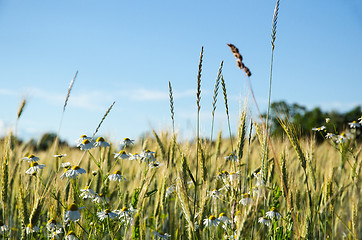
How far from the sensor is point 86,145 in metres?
2.03

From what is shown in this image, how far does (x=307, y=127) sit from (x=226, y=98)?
78.4 feet

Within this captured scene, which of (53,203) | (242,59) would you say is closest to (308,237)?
(242,59)

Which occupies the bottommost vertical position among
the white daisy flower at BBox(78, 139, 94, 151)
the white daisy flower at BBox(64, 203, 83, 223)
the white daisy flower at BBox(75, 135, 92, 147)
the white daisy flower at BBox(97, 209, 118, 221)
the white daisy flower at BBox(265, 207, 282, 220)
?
the white daisy flower at BBox(265, 207, 282, 220)

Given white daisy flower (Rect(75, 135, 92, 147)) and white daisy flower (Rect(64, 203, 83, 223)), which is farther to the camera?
white daisy flower (Rect(75, 135, 92, 147))

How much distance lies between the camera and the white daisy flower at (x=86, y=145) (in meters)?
2.00

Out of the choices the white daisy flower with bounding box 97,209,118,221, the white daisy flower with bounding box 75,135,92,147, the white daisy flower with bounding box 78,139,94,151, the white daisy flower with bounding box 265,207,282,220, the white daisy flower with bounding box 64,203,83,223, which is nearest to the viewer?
the white daisy flower with bounding box 64,203,83,223

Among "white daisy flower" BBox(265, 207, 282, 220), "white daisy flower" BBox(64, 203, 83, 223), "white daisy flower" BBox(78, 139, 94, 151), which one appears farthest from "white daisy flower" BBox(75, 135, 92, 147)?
"white daisy flower" BBox(265, 207, 282, 220)

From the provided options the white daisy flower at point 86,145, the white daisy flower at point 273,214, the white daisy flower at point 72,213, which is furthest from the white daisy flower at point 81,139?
the white daisy flower at point 273,214

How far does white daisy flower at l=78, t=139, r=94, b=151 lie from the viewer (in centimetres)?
200

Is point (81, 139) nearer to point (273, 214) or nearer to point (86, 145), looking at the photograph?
point (86, 145)

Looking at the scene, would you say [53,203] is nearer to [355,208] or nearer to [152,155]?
[152,155]

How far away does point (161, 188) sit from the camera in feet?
6.24

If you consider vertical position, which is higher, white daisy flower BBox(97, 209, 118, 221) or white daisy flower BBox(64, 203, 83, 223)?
white daisy flower BBox(64, 203, 83, 223)

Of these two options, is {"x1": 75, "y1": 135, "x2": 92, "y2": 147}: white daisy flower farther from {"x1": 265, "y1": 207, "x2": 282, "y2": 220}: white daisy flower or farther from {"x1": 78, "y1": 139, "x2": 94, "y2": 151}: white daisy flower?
{"x1": 265, "y1": 207, "x2": 282, "y2": 220}: white daisy flower
